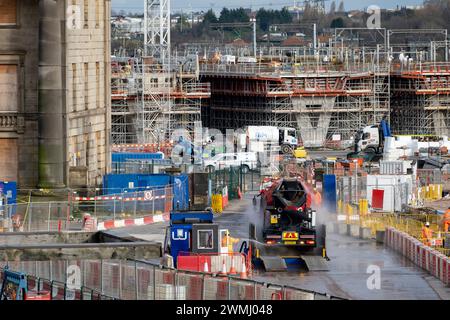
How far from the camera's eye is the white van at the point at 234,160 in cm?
8706

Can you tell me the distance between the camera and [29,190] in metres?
61.3

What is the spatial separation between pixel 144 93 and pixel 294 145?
13.5 metres

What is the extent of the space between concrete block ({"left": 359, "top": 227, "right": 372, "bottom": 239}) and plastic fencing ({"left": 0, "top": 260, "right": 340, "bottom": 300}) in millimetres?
23867

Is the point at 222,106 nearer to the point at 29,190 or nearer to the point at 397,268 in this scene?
the point at 29,190

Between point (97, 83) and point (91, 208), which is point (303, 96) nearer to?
point (97, 83)

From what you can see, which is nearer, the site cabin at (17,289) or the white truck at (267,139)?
the site cabin at (17,289)

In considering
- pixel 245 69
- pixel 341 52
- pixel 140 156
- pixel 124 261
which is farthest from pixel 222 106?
pixel 124 261

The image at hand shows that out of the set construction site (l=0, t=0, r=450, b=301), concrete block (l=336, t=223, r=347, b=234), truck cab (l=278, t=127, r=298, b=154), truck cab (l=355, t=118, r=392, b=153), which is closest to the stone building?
construction site (l=0, t=0, r=450, b=301)

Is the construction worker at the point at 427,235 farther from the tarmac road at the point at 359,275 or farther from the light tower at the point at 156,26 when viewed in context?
the light tower at the point at 156,26

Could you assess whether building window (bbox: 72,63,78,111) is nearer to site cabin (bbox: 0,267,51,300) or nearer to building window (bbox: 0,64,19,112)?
building window (bbox: 0,64,19,112)

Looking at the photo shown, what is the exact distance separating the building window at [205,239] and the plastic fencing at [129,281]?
11.9 meters

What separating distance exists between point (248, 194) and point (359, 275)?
27491mm

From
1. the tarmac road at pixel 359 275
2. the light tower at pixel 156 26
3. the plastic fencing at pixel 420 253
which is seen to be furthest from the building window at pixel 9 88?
the light tower at pixel 156 26

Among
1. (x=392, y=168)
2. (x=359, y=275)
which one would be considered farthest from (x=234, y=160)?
(x=359, y=275)
